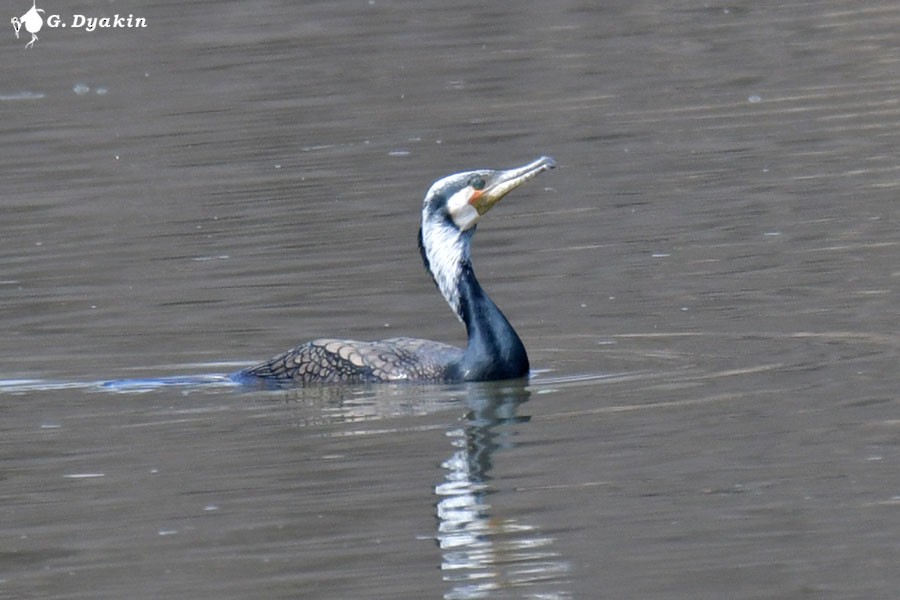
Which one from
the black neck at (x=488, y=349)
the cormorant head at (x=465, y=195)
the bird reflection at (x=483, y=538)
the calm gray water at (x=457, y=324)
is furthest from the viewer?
the cormorant head at (x=465, y=195)

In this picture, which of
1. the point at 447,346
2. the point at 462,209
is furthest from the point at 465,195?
the point at 447,346

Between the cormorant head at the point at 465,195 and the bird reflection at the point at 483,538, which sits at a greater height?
the cormorant head at the point at 465,195

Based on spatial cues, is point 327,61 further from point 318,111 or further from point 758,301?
point 758,301

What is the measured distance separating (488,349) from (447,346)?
15.6 inches

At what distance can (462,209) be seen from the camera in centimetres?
1123

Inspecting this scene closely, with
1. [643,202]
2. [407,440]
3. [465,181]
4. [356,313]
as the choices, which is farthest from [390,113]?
[407,440]

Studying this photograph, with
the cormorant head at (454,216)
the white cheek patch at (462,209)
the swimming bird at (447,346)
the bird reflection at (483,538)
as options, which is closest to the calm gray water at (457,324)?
the bird reflection at (483,538)

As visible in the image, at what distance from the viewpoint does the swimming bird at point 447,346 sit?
36.2ft

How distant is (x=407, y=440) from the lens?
9750 millimetres

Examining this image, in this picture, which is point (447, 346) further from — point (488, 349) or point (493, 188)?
point (493, 188)

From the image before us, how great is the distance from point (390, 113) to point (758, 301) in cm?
977

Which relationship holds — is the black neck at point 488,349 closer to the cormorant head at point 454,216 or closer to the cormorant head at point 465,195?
the cormorant head at point 454,216

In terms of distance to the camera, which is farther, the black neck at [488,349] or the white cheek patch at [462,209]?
the white cheek patch at [462,209]

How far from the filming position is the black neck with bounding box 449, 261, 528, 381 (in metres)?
11.0
